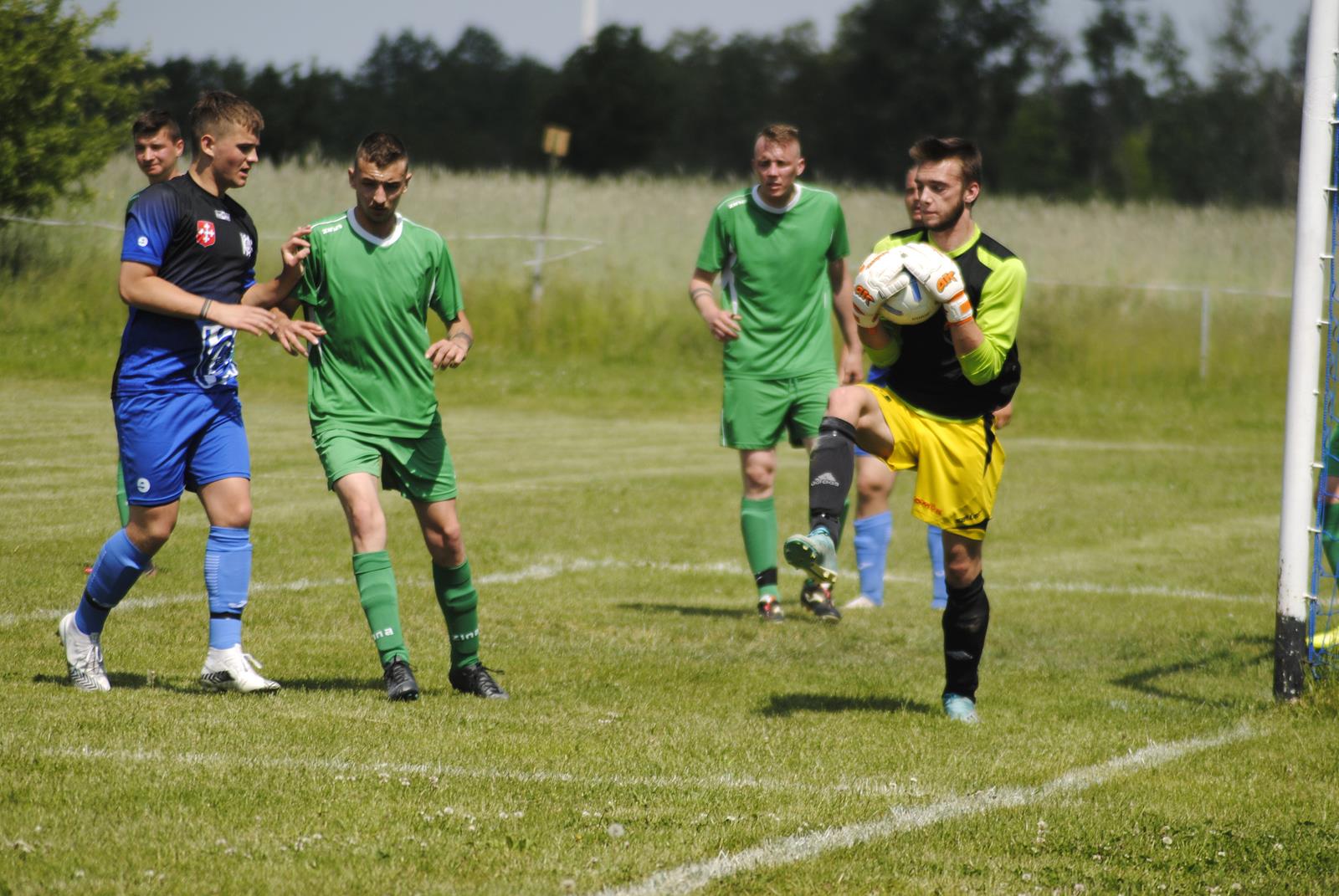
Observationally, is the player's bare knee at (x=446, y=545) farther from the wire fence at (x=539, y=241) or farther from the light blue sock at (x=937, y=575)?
the wire fence at (x=539, y=241)

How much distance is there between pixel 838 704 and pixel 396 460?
202cm

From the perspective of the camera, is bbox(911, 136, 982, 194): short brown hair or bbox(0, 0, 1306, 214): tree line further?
bbox(0, 0, 1306, 214): tree line

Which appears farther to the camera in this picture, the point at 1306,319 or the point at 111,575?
the point at 1306,319

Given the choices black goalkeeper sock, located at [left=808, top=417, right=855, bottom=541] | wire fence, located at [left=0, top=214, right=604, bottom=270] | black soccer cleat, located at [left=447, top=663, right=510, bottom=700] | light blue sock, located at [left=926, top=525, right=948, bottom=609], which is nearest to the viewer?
black goalkeeper sock, located at [left=808, top=417, right=855, bottom=541]

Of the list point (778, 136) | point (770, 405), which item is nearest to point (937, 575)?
point (770, 405)

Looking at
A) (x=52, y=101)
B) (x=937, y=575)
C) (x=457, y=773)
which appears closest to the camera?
(x=457, y=773)

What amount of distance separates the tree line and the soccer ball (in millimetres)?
52352

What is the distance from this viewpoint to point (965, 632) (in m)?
6.35

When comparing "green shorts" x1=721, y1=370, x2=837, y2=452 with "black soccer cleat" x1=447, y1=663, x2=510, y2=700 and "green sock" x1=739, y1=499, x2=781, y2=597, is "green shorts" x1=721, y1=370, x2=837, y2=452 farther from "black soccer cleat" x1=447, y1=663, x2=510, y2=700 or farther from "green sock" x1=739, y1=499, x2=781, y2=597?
"black soccer cleat" x1=447, y1=663, x2=510, y2=700

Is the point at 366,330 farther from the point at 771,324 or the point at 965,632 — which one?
the point at 771,324

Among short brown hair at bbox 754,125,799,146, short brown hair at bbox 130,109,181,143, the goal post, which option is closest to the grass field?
the goal post

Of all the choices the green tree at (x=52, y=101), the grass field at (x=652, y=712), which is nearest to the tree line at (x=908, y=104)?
the green tree at (x=52, y=101)

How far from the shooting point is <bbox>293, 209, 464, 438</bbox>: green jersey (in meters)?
6.29

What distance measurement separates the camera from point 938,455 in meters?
6.12
